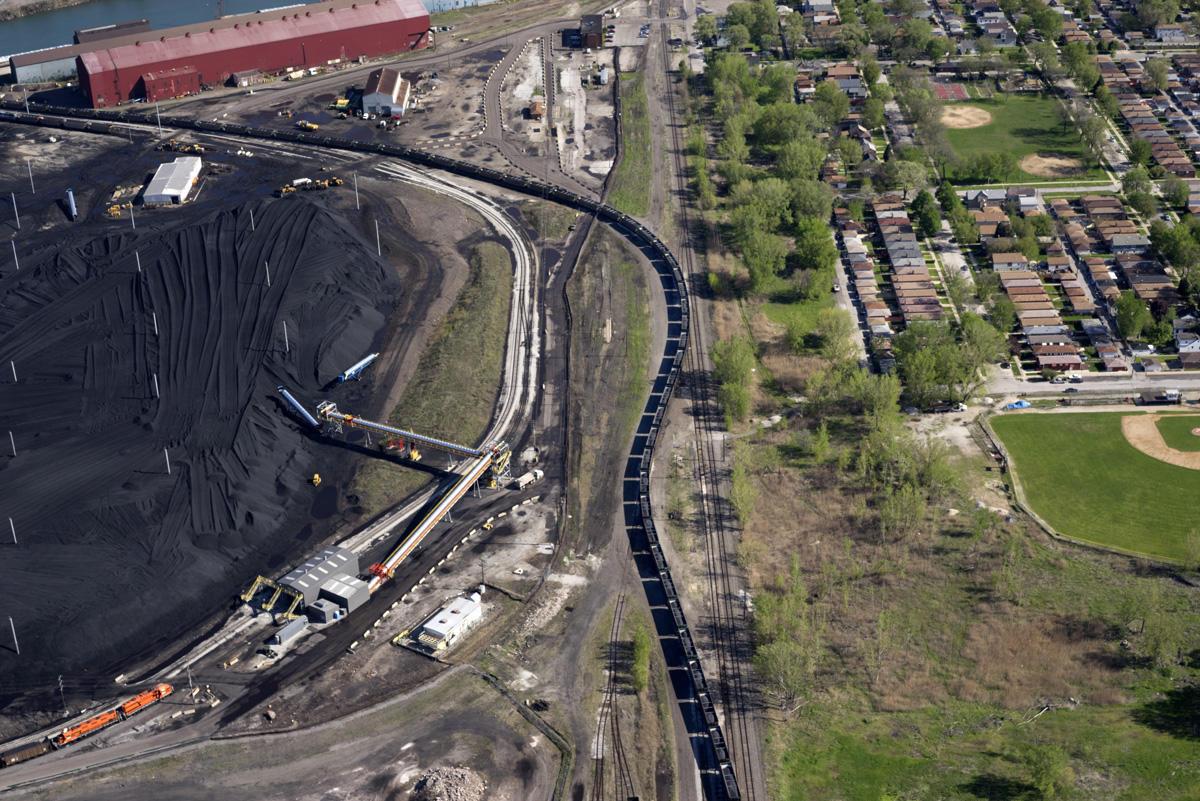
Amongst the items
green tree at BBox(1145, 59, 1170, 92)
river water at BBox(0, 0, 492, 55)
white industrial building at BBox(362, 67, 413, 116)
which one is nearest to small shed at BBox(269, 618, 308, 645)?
white industrial building at BBox(362, 67, 413, 116)

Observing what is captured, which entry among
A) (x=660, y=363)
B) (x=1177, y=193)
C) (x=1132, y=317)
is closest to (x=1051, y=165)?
(x=1177, y=193)

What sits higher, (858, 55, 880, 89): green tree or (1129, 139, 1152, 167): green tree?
(858, 55, 880, 89): green tree

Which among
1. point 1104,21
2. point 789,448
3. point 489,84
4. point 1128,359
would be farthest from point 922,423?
point 1104,21

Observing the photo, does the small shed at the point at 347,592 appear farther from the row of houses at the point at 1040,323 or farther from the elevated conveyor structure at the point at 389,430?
the row of houses at the point at 1040,323

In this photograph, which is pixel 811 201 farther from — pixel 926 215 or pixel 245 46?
pixel 245 46

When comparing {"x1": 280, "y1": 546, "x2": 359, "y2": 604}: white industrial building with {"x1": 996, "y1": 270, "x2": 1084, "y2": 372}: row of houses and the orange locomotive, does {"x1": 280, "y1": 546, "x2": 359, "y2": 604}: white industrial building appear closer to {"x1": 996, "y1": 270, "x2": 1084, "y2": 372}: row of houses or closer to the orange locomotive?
the orange locomotive

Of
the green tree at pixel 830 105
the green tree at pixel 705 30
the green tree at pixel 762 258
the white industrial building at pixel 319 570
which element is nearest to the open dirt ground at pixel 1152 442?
the green tree at pixel 762 258
